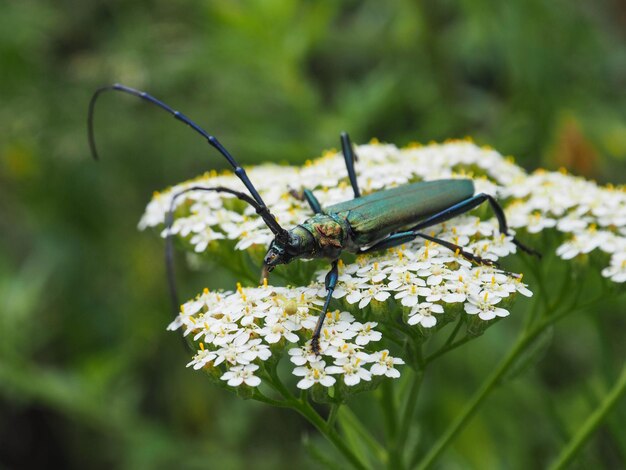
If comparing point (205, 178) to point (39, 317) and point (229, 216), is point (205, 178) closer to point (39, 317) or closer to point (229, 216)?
point (229, 216)

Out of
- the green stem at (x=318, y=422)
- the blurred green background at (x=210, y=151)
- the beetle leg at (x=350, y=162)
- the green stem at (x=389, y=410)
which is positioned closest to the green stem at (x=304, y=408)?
the green stem at (x=318, y=422)

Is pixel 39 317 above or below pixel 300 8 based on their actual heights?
below

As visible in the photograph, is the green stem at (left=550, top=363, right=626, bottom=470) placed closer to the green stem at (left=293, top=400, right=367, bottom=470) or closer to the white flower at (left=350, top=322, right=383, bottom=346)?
the green stem at (left=293, top=400, right=367, bottom=470)

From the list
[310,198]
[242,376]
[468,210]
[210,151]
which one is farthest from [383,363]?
[210,151]

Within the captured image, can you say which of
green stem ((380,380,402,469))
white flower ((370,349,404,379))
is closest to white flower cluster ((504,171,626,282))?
green stem ((380,380,402,469))

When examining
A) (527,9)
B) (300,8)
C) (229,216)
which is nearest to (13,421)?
(229,216)

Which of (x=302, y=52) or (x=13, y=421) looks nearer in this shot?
(x=302, y=52)
